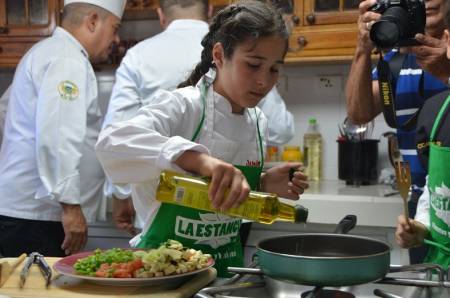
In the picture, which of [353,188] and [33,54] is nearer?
[33,54]

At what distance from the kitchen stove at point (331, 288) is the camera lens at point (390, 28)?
71 cm

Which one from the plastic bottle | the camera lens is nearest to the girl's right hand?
the camera lens

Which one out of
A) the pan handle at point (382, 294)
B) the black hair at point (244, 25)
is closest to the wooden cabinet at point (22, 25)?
the black hair at point (244, 25)

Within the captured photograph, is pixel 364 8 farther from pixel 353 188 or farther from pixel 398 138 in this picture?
pixel 353 188

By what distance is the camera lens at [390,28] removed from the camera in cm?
139

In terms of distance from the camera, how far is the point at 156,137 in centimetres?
93

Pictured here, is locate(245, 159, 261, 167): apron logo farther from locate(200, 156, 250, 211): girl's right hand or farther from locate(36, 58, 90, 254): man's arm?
locate(36, 58, 90, 254): man's arm

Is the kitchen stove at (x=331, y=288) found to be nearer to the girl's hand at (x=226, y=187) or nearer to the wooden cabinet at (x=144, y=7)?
the girl's hand at (x=226, y=187)

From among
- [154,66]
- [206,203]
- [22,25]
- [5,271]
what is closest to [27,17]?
[22,25]

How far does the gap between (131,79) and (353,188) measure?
3.06ft

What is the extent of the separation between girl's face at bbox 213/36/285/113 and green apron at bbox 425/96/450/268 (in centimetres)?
34

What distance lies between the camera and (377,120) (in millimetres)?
2543

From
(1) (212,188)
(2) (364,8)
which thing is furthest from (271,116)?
(1) (212,188)

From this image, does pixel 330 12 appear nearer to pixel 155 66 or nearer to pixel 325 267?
pixel 155 66
